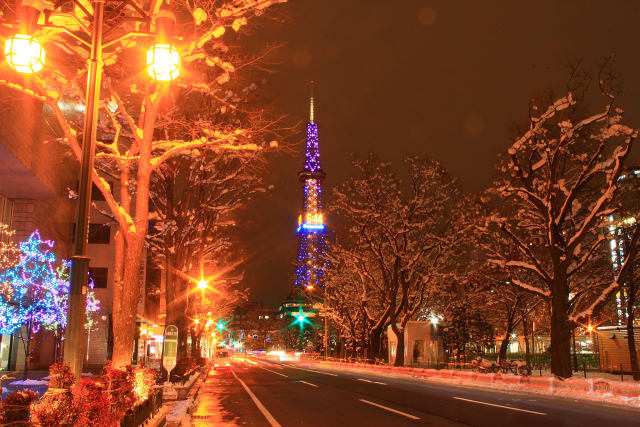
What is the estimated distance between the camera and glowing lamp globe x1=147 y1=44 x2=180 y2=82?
10633mm

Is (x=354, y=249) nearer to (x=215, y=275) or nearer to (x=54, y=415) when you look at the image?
(x=215, y=275)

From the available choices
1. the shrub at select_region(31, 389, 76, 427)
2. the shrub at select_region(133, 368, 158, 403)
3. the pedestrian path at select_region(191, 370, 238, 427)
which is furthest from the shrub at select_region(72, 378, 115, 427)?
the pedestrian path at select_region(191, 370, 238, 427)

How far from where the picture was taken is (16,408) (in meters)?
5.96

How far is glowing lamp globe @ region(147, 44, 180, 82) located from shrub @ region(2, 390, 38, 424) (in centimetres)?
667

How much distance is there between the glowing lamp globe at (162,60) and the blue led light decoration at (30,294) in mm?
21551

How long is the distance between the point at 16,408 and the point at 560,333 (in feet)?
73.0

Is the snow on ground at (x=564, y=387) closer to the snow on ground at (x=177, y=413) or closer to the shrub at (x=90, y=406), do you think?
the snow on ground at (x=177, y=413)

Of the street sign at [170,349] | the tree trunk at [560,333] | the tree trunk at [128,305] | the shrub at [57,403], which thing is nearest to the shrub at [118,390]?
the shrub at [57,403]

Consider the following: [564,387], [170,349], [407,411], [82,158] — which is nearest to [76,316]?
[82,158]

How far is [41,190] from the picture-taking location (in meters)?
33.3

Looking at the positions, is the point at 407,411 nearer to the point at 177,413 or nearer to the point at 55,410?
the point at 177,413

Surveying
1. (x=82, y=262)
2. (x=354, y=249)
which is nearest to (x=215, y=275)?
(x=354, y=249)

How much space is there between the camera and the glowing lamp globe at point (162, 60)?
10633mm

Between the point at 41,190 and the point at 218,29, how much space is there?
25.7 m
